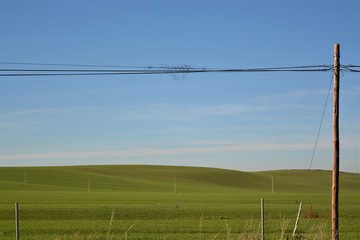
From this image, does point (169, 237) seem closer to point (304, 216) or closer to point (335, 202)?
point (335, 202)

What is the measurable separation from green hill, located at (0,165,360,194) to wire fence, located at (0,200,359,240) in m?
49.5

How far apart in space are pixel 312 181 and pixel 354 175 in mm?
18471

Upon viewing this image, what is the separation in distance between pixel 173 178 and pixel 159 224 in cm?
8203

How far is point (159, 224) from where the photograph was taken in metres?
25.4

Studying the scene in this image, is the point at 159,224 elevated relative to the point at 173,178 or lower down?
lower down

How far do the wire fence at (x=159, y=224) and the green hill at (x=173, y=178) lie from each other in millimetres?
49510

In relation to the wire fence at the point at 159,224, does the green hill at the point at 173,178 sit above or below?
above

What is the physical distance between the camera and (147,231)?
22688 millimetres

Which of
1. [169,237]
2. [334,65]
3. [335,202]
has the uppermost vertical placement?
[334,65]

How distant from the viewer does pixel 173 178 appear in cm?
10725

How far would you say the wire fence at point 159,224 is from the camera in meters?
21.0

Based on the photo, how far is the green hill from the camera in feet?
289

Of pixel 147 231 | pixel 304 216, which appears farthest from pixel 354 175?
pixel 147 231

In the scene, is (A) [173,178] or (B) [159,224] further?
(A) [173,178]
